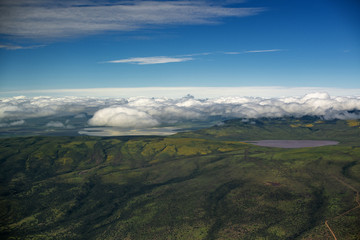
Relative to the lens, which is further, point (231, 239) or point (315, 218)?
point (315, 218)

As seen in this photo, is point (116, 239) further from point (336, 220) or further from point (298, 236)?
point (336, 220)

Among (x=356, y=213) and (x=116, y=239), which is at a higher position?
(x=356, y=213)

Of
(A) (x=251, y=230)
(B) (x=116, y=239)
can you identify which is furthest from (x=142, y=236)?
(A) (x=251, y=230)

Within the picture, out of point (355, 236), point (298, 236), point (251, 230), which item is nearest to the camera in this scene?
point (355, 236)

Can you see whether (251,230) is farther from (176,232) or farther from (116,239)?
(116,239)

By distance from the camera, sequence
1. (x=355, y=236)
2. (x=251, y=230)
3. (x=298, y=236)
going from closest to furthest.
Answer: (x=355, y=236)
(x=298, y=236)
(x=251, y=230)

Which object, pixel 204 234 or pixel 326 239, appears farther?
pixel 204 234

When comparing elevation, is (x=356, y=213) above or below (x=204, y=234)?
above

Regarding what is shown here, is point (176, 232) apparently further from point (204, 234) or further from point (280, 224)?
point (280, 224)

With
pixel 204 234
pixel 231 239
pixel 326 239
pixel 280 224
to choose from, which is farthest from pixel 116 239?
pixel 326 239
